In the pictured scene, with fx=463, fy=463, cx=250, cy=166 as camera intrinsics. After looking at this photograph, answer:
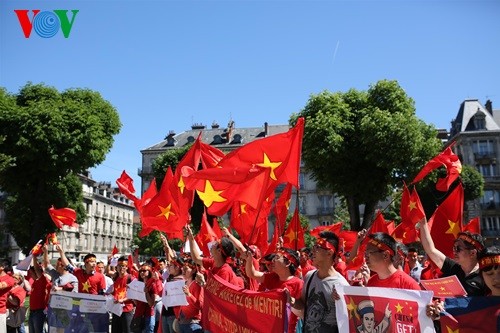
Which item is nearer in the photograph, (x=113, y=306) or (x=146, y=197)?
(x=113, y=306)

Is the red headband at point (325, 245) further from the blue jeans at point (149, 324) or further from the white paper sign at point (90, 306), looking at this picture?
the white paper sign at point (90, 306)

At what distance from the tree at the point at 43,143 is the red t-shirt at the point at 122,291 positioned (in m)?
19.2

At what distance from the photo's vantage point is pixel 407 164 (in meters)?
23.6

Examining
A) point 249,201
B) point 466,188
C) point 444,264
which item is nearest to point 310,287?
point 444,264

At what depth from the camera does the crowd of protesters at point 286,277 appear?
4.30 meters

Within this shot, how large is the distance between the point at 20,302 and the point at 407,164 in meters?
19.2

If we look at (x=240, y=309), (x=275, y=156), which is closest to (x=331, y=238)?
(x=240, y=309)

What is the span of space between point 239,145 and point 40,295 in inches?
2433

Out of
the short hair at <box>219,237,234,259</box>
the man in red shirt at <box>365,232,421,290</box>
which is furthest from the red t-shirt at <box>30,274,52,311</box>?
the man in red shirt at <box>365,232,421,290</box>

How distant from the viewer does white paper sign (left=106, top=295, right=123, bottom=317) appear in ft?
30.1

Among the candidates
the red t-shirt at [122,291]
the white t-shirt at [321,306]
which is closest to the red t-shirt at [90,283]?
the red t-shirt at [122,291]

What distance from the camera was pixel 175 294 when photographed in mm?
7238

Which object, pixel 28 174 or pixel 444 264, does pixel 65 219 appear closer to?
pixel 444 264

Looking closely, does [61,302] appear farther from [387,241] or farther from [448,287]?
[448,287]
